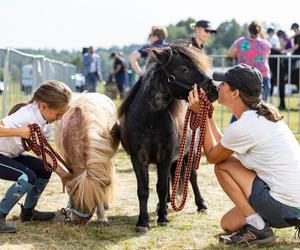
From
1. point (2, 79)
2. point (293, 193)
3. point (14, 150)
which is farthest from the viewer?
point (2, 79)

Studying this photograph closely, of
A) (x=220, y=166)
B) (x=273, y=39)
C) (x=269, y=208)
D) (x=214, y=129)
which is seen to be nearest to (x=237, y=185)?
(x=220, y=166)

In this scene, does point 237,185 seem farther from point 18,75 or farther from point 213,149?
point 18,75

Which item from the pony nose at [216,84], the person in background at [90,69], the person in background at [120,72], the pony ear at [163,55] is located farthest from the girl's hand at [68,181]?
the person in background at [120,72]

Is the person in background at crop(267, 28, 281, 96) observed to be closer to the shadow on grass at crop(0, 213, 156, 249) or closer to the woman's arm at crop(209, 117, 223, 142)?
the woman's arm at crop(209, 117, 223, 142)

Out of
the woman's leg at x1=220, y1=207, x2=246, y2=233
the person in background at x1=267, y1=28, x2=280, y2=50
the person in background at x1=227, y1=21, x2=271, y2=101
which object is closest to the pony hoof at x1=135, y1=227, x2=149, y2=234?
the woman's leg at x1=220, y1=207, x2=246, y2=233

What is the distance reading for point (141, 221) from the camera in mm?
4930

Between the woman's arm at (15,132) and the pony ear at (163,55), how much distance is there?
1.17 m

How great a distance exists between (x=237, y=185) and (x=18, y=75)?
7035 millimetres

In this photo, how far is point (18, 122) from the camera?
15.3 feet

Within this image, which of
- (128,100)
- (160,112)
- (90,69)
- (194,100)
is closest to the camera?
(194,100)

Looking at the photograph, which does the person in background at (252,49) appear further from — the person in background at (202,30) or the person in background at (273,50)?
the person in background at (273,50)

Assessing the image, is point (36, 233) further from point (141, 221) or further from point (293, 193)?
point (293, 193)

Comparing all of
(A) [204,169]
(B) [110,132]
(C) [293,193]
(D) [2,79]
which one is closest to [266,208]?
(C) [293,193]

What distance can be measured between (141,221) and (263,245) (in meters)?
1.05
